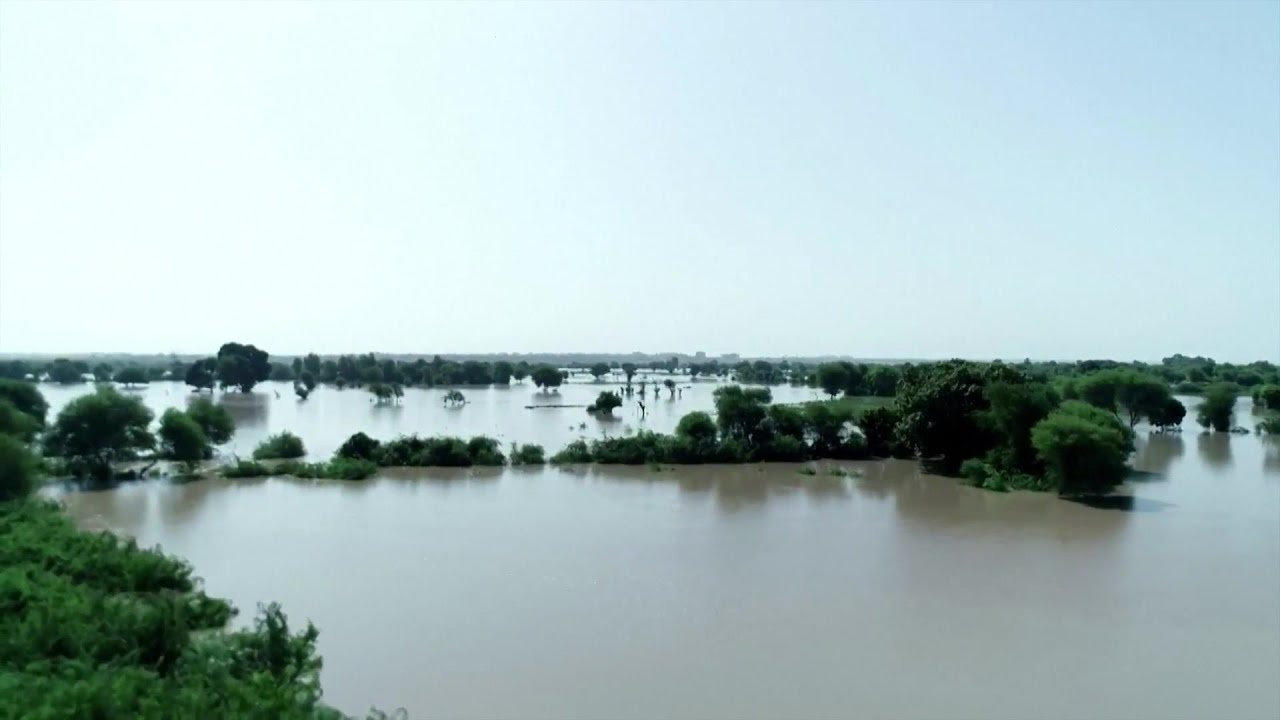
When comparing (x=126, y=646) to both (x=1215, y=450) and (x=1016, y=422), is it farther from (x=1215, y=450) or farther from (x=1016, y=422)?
(x=1215, y=450)

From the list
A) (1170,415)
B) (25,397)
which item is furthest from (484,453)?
(1170,415)

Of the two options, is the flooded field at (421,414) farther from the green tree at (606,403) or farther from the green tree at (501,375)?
the green tree at (501,375)

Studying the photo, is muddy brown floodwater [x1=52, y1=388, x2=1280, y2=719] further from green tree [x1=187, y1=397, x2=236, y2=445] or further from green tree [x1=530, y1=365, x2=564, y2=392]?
green tree [x1=530, y1=365, x2=564, y2=392]

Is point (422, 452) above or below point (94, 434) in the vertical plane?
below

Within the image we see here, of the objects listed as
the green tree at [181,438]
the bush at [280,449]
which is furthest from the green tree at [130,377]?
the green tree at [181,438]

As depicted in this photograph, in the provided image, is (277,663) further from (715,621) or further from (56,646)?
(715,621)

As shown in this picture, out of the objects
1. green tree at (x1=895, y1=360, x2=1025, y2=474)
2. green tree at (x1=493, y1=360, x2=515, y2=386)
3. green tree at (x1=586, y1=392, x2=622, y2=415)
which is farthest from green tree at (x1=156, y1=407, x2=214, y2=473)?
green tree at (x1=493, y1=360, x2=515, y2=386)
